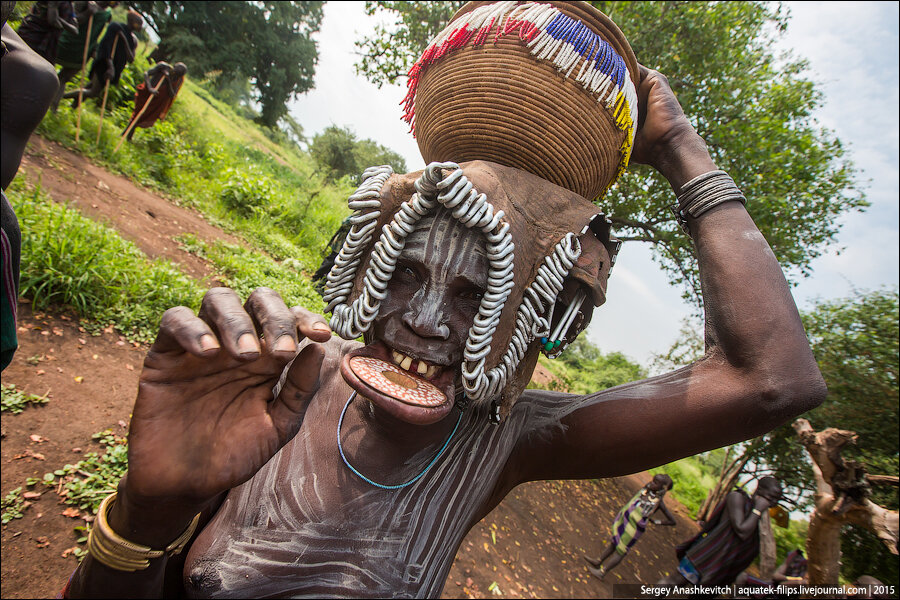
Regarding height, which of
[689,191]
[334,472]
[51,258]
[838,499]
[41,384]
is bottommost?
[41,384]

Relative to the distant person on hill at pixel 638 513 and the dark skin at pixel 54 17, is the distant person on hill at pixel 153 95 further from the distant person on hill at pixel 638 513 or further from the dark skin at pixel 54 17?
the distant person on hill at pixel 638 513

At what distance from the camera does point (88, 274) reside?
14.7 feet

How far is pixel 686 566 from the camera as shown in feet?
18.1

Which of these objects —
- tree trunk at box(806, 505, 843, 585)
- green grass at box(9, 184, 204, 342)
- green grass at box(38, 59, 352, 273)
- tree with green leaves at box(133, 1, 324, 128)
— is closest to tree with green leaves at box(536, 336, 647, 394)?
green grass at box(38, 59, 352, 273)

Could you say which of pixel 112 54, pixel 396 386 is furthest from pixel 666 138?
pixel 112 54

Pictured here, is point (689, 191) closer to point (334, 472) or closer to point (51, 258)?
point (334, 472)

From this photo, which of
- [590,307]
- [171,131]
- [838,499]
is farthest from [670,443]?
[171,131]

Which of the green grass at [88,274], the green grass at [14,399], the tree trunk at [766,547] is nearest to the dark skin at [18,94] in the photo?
→ the green grass at [14,399]

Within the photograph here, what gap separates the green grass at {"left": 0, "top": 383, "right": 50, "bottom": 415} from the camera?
3299 mm

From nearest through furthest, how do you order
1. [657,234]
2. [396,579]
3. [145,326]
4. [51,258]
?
1. [396,579]
2. [51,258]
3. [145,326]
4. [657,234]

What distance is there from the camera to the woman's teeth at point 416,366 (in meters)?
1.31

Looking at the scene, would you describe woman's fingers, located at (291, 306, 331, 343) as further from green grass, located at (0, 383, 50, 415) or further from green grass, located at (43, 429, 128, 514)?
green grass, located at (0, 383, 50, 415)

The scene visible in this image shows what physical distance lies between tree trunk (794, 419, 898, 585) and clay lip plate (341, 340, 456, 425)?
3.77 m

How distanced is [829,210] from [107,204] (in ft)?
36.9
